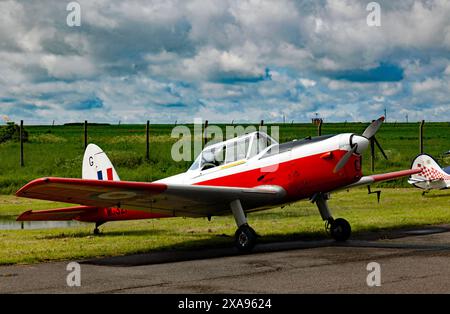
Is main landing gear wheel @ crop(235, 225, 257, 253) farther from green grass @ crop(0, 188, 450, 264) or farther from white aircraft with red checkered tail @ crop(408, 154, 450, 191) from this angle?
white aircraft with red checkered tail @ crop(408, 154, 450, 191)

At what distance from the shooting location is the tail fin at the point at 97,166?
527 inches

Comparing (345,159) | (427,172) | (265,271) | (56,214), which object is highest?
(427,172)

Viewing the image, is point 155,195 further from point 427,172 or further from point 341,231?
point 427,172

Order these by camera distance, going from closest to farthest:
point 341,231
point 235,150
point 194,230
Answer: point 235,150
point 341,231
point 194,230

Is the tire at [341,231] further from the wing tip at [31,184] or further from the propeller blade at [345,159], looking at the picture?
the wing tip at [31,184]

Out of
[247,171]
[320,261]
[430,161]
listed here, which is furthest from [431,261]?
[430,161]

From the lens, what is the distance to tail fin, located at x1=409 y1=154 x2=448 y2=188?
21.6 meters

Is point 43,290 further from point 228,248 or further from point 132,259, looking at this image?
point 228,248

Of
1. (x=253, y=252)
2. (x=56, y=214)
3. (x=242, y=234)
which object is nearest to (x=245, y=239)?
(x=242, y=234)

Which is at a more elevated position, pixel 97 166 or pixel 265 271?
pixel 97 166

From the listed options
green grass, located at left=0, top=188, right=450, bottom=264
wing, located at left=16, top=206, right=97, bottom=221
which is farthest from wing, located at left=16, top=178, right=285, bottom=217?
wing, located at left=16, top=206, right=97, bottom=221

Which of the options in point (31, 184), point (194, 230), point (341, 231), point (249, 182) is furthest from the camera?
point (194, 230)

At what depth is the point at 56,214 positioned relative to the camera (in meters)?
13.0

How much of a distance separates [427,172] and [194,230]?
10.8m
